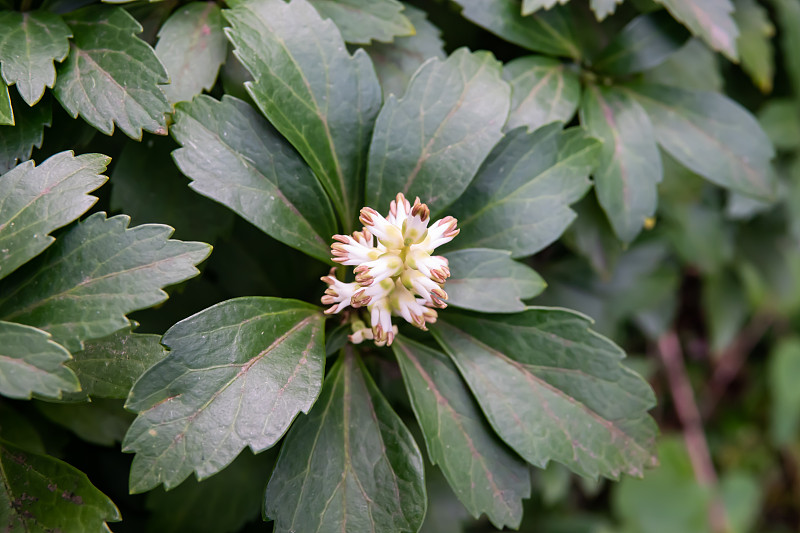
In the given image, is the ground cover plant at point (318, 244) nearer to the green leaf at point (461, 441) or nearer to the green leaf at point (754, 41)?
the green leaf at point (461, 441)

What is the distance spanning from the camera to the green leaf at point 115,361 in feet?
2.19

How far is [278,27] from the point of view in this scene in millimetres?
767

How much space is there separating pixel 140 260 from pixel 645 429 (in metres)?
0.66

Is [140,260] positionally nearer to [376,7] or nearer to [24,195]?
[24,195]

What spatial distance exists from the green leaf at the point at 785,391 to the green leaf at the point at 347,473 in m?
1.56

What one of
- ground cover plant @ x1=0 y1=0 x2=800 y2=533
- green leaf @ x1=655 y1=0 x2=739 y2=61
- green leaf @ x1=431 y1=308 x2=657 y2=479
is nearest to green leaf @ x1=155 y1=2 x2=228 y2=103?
ground cover plant @ x1=0 y1=0 x2=800 y2=533

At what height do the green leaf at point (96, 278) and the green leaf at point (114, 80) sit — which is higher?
the green leaf at point (114, 80)

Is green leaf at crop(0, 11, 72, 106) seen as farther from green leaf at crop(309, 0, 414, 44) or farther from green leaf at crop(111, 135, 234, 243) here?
green leaf at crop(309, 0, 414, 44)

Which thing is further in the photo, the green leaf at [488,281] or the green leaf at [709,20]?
the green leaf at [709,20]

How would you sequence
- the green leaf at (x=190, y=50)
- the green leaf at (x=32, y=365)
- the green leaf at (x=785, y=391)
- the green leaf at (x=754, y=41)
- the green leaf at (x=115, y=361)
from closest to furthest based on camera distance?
the green leaf at (x=32, y=365)
the green leaf at (x=115, y=361)
the green leaf at (x=190, y=50)
the green leaf at (x=754, y=41)
the green leaf at (x=785, y=391)

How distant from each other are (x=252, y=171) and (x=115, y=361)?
262mm

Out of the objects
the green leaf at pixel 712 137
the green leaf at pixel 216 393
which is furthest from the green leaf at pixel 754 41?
the green leaf at pixel 216 393

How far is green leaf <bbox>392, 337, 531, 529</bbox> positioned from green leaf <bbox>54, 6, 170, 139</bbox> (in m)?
0.41

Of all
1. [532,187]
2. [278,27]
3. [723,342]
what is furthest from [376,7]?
[723,342]
